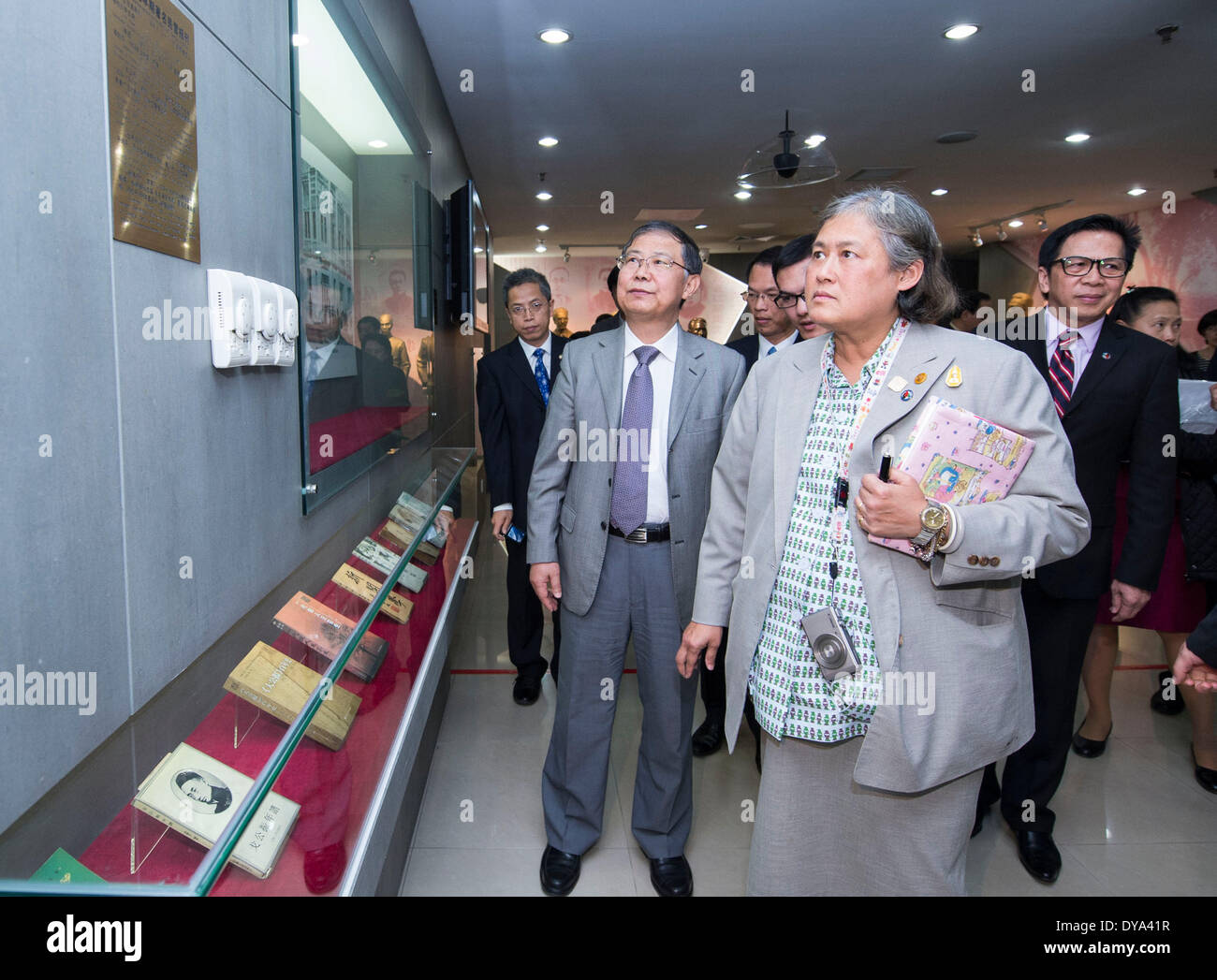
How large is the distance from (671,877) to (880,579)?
4.52 feet

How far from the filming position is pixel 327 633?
5.44 ft

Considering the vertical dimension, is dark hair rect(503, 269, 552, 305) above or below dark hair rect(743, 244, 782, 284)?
below

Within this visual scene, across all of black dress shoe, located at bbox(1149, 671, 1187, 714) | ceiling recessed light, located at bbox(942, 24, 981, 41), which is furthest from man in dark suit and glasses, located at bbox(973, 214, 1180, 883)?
ceiling recessed light, located at bbox(942, 24, 981, 41)

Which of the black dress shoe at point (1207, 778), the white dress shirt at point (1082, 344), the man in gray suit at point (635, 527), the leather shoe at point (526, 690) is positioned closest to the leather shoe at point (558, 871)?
the man in gray suit at point (635, 527)

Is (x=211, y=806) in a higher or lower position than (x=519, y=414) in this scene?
lower

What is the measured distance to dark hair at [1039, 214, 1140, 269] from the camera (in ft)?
8.26

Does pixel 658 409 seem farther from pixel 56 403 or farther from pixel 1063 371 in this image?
pixel 56 403

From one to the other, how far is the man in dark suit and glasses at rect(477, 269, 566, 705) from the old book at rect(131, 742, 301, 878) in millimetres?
2643

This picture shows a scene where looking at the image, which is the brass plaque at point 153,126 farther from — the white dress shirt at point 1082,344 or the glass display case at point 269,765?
the white dress shirt at point 1082,344

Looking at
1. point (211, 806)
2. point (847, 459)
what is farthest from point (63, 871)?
point (847, 459)

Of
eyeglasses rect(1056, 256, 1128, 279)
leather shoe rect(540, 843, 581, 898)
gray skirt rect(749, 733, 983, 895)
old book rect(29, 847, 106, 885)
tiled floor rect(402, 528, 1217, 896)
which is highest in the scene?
eyeglasses rect(1056, 256, 1128, 279)

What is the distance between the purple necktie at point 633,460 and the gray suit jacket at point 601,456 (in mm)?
29

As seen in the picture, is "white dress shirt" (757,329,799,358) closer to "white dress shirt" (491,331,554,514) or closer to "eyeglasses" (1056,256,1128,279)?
"white dress shirt" (491,331,554,514)
